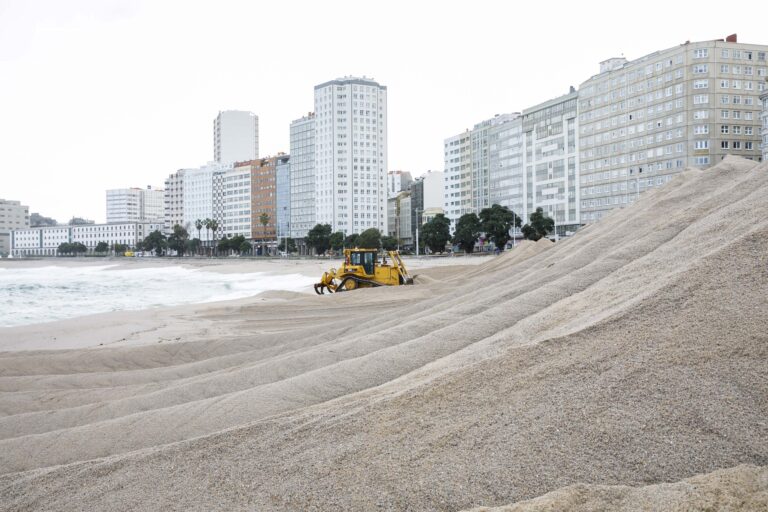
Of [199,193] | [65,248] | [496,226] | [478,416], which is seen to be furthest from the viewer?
[65,248]

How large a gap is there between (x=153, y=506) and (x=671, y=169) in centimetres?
7294

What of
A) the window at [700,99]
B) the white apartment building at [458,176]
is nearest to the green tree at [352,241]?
the white apartment building at [458,176]

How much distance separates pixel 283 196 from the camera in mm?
141375

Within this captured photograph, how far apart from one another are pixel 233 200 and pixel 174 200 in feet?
111

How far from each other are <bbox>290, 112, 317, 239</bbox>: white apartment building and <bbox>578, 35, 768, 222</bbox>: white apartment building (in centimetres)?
7092

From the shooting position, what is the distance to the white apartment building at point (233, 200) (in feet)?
496

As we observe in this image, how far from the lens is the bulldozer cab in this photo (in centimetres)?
2762

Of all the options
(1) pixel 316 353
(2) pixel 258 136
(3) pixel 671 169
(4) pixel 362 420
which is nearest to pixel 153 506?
(4) pixel 362 420

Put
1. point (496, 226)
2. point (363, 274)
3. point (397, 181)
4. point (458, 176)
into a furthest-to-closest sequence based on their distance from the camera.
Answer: point (397, 181) → point (458, 176) → point (496, 226) → point (363, 274)

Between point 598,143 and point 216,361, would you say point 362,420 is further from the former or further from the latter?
point 598,143

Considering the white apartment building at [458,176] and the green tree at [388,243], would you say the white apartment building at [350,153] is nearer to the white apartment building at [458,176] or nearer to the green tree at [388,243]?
the white apartment building at [458,176]

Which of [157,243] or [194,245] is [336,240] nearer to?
[194,245]

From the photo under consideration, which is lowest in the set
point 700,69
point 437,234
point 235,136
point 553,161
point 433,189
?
point 437,234

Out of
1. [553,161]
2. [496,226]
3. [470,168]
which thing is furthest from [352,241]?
[496,226]
